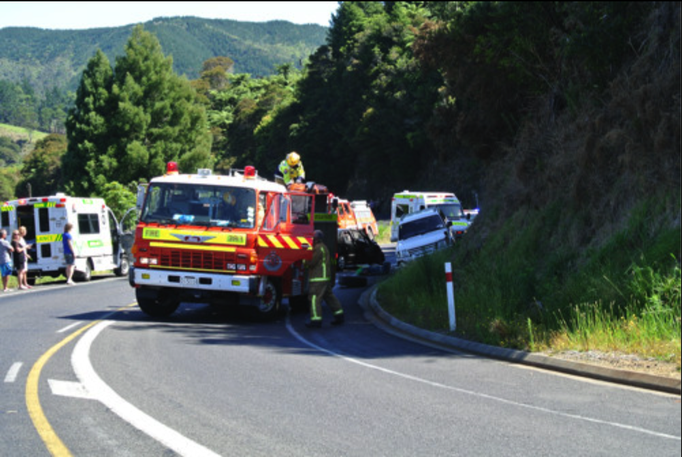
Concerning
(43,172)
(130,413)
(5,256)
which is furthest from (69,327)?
(43,172)

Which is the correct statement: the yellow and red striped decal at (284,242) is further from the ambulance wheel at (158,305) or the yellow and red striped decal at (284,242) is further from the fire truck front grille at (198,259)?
the ambulance wheel at (158,305)

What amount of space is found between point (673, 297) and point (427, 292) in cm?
699

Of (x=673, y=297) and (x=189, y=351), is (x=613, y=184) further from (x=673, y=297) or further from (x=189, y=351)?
(x=189, y=351)

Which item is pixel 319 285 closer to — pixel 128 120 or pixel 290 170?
pixel 290 170

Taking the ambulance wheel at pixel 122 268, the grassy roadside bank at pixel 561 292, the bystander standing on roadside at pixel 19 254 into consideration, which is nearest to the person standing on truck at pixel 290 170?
the grassy roadside bank at pixel 561 292

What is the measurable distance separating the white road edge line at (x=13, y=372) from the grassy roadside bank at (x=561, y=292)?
21.9 feet

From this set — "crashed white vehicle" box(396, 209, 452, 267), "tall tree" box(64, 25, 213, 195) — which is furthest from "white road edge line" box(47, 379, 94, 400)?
"tall tree" box(64, 25, 213, 195)

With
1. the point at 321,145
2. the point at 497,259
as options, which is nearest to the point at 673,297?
the point at 497,259

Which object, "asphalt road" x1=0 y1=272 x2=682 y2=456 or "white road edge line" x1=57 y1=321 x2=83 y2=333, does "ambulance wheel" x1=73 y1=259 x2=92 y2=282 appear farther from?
"asphalt road" x1=0 y1=272 x2=682 y2=456

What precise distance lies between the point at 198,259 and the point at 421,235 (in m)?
13.4

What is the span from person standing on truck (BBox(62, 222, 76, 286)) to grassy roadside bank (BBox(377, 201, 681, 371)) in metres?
12.1

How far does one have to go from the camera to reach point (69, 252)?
2700 centimetres

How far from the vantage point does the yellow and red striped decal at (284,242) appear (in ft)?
53.1

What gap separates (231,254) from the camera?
15.8 metres
